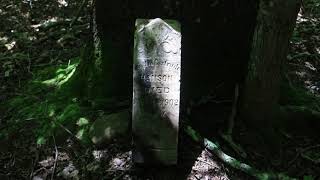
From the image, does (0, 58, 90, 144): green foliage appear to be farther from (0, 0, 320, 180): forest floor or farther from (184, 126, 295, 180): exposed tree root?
(184, 126, 295, 180): exposed tree root

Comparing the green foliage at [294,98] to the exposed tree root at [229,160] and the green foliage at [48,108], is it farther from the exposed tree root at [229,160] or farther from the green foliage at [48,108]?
the green foliage at [48,108]

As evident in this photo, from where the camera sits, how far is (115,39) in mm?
4566

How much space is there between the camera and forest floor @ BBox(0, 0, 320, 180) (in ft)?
13.5

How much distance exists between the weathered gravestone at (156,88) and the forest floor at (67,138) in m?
0.32

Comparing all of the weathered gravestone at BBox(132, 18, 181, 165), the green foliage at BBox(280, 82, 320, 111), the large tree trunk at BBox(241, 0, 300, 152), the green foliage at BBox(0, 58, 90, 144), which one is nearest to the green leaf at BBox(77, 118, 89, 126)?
the green foliage at BBox(0, 58, 90, 144)

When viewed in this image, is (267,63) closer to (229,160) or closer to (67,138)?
(229,160)

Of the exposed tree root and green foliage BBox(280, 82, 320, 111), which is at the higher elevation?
green foliage BBox(280, 82, 320, 111)

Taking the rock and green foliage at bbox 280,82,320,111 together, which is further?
green foliage at bbox 280,82,320,111

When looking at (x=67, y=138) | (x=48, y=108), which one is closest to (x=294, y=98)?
(x=67, y=138)

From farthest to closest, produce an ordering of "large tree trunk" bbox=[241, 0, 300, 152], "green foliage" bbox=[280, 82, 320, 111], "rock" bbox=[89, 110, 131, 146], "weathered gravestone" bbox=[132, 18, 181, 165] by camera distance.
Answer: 1. "green foliage" bbox=[280, 82, 320, 111]
2. "rock" bbox=[89, 110, 131, 146]
3. "large tree trunk" bbox=[241, 0, 300, 152]
4. "weathered gravestone" bbox=[132, 18, 181, 165]

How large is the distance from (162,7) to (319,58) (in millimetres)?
3473

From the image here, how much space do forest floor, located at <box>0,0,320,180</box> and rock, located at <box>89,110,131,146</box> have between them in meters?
0.10

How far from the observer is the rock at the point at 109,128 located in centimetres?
426

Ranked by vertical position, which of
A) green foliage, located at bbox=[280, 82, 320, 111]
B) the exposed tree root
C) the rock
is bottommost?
the exposed tree root
